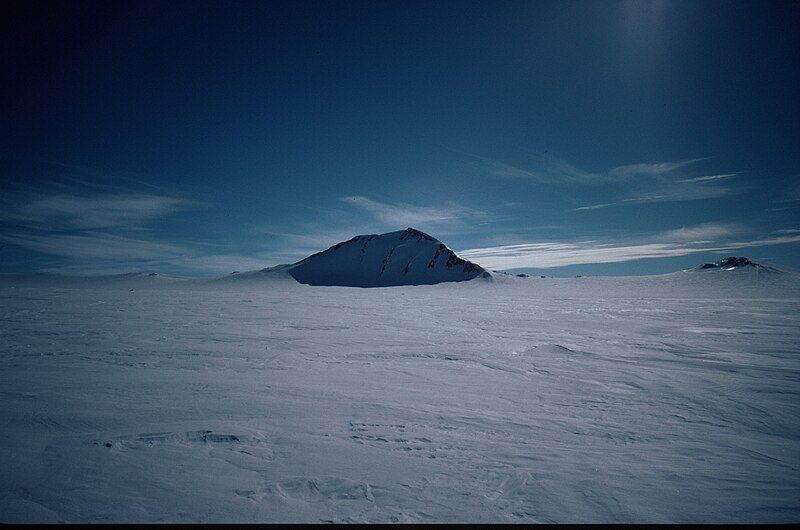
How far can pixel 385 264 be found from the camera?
9312 centimetres

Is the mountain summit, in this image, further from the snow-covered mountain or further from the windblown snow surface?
the windblown snow surface

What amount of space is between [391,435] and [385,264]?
89782mm

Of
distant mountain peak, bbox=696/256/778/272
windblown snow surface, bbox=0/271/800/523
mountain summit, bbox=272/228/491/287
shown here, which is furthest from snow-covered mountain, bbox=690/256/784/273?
windblown snow surface, bbox=0/271/800/523

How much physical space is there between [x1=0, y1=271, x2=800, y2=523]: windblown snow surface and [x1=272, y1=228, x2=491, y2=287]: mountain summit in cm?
7692

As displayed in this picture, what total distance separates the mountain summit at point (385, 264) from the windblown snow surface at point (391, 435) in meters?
76.9

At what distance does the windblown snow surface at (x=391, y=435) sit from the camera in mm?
2367

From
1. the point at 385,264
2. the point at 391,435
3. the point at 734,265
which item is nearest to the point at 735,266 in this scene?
the point at 734,265

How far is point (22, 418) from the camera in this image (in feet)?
11.6

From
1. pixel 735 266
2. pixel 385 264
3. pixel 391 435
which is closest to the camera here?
pixel 391 435

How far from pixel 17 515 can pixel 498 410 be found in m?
4.26

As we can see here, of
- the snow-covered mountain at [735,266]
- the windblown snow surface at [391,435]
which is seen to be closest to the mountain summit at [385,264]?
the snow-covered mountain at [735,266]

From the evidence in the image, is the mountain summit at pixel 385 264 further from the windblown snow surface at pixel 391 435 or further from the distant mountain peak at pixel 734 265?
the windblown snow surface at pixel 391 435

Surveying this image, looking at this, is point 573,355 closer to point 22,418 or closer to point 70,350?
point 22,418

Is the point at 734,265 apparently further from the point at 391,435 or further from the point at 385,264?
the point at 391,435
